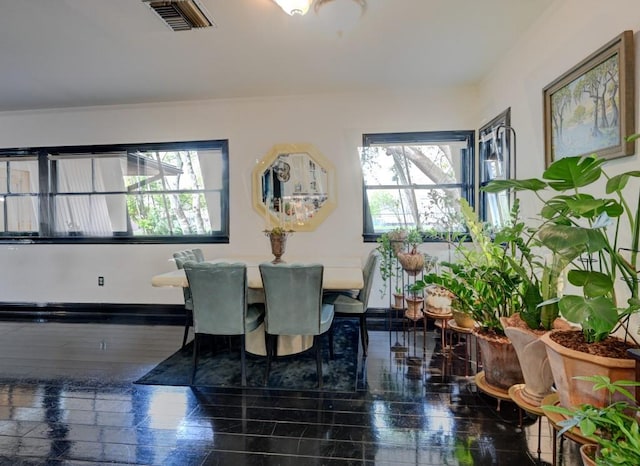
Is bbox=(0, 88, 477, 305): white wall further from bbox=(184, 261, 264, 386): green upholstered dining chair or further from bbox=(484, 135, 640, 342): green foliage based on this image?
bbox=(484, 135, 640, 342): green foliage

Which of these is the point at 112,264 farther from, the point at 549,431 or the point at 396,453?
the point at 549,431

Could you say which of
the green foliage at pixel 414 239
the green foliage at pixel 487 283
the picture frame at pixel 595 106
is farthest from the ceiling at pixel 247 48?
the green foliage at pixel 414 239

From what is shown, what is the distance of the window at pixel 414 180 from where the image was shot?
3795 mm

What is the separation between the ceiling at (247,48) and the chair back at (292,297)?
174 centimetres

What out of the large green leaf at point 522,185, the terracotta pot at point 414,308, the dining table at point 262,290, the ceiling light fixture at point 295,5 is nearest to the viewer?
the large green leaf at point 522,185

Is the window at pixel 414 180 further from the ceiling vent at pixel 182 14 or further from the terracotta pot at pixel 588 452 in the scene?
the terracotta pot at pixel 588 452

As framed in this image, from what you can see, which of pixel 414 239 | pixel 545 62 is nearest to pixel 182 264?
pixel 414 239

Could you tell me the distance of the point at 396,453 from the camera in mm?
1735

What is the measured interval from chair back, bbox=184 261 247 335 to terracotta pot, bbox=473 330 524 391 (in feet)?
5.16

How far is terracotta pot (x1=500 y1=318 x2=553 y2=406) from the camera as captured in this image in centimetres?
165

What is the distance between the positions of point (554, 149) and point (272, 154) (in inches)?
107

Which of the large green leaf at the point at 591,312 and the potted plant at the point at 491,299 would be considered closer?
the large green leaf at the point at 591,312

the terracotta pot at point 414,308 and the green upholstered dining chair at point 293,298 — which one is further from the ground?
the green upholstered dining chair at point 293,298

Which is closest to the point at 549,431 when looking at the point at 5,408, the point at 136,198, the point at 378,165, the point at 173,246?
the point at 378,165
